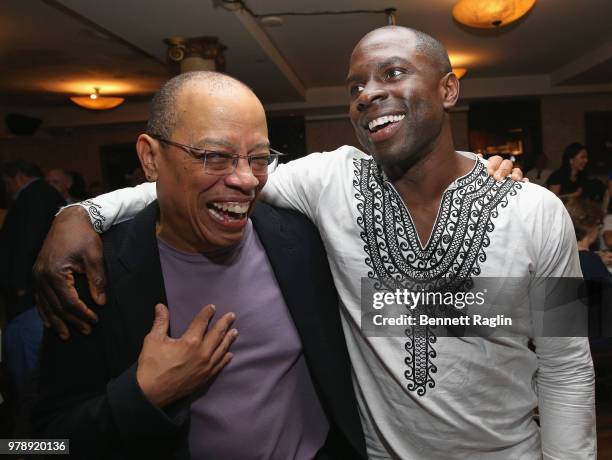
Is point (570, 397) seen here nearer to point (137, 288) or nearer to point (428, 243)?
point (428, 243)

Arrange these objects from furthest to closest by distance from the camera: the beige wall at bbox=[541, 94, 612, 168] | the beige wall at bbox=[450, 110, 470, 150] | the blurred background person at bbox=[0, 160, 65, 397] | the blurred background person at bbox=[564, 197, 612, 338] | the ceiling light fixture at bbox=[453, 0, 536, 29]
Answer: the beige wall at bbox=[450, 110, 470, 150], the beige wall at bbox=[541, 94, 612, 168], the ceiling light fixture at bbox=[453, 0, 536, 29], the blurred background person at bbox=[0, 160, 65, 397], the blurred background person at bbox=[564, 197, 612, 338]

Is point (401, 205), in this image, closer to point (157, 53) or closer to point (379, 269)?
point (379, 269)

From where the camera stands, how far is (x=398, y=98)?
1221mm

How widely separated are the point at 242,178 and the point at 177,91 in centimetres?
25

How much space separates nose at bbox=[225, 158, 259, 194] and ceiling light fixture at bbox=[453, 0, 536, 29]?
374 centimetres

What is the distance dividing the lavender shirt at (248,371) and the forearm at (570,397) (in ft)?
1.75

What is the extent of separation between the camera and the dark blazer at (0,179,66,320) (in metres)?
3.40

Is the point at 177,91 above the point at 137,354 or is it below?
above

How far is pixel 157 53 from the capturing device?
5707 mm

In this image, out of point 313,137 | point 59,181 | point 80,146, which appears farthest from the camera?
point 80,146

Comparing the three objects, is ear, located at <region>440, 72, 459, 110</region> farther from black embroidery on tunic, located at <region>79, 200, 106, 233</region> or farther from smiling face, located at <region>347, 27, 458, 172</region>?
black embroidery on tunic, located at <region>79, 200, 106, 233</region>

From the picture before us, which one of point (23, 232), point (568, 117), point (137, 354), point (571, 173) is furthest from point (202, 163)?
point (568, 117)

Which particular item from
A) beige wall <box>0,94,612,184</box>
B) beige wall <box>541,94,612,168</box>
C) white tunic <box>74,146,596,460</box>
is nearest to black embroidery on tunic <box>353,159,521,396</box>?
white tunic <box>74,146,596,460</box>

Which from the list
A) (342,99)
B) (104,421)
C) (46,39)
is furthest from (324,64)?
(104,421)
